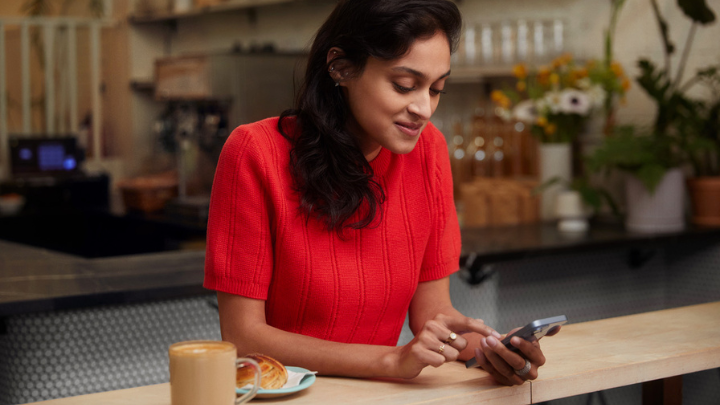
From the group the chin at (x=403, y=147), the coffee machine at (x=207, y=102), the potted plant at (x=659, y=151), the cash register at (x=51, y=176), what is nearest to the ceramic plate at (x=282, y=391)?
the chin at (x=403, y=147)

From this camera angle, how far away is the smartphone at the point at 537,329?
0.96 meters

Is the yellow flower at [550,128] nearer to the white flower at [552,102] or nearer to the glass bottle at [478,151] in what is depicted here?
the white flower at [552,102]

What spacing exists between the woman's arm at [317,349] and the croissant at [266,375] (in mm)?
114

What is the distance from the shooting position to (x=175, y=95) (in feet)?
14.6

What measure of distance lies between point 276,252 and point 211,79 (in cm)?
313

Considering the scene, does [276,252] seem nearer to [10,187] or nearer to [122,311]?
[122,311]

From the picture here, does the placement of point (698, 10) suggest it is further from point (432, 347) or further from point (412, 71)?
point (432, 347)

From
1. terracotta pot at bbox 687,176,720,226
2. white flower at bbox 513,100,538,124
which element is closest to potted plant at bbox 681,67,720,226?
terracotta pot at bbox 687,176,720,226

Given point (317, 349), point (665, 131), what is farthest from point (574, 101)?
point (317, 349)

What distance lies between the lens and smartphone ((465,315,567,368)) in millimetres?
961

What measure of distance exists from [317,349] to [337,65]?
0.45 m

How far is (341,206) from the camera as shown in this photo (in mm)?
1222

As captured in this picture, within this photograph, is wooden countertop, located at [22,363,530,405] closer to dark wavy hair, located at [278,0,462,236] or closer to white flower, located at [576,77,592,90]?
dark wavy hair, located at [278,0,462,236]

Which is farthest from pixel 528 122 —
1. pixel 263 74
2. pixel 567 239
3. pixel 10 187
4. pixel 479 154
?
pixel 10 187
